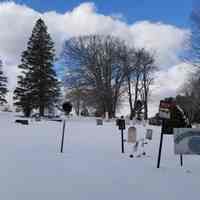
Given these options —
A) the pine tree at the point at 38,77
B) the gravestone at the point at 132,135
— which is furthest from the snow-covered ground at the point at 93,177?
the pine tree at the point at 38,77

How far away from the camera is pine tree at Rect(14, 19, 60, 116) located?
44.1 metres

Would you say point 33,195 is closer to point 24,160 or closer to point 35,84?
point 24,160

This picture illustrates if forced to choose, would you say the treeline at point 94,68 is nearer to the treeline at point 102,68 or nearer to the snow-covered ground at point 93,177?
the treeline at point 102,68

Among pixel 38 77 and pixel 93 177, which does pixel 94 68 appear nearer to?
pixel 38 77

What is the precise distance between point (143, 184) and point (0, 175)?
10.1 ft

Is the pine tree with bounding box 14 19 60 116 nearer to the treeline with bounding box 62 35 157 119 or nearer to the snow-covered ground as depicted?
the treeline with bounding box 62 35 157 119

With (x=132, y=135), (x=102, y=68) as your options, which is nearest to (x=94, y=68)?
(x=102, y=68)

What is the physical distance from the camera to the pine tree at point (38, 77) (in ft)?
145

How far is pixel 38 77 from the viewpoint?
148 feet

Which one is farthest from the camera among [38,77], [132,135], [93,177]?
[38,77]

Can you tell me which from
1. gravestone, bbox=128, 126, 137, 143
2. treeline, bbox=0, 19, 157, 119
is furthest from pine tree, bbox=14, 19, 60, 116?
gravestone, bbox=128, 126, 137, 143

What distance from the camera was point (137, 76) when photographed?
54.3m

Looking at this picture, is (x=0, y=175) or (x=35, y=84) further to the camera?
(x=35, y=84)

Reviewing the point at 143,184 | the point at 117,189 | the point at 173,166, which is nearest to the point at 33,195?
the point at 117,189
